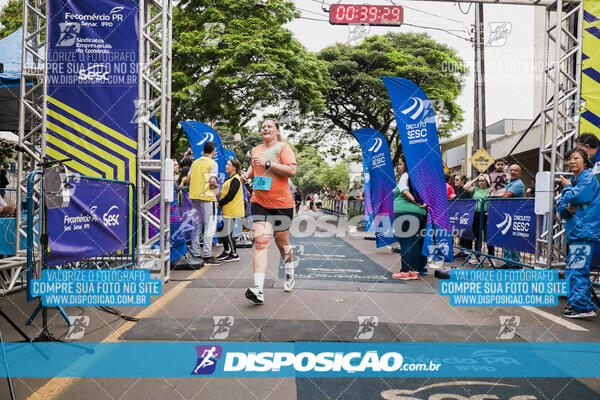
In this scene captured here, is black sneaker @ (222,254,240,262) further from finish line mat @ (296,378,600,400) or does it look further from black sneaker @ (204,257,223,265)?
finish line mat @ (296,378,600,400)

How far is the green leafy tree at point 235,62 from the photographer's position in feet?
54.0

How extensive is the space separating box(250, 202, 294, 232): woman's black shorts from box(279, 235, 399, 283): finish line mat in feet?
5.72

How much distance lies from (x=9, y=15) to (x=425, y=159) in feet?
67.0

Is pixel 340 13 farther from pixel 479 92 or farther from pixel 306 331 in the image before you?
pixel 306 331

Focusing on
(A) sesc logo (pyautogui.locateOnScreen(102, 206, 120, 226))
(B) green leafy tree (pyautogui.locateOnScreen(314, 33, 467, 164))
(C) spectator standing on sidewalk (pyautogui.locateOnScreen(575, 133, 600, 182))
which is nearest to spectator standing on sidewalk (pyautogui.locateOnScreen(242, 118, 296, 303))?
(A) sesc logo (pyautogui.locateOnScreen(102, 206, 120, 226))

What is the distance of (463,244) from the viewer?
9352mm

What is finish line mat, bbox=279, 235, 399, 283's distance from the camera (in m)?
6.91

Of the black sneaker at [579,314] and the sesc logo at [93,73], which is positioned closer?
the black sneaker at [579,314]

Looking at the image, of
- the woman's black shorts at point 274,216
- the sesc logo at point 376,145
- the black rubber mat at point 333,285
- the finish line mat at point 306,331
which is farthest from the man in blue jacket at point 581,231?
the sesc logo at point 376,145

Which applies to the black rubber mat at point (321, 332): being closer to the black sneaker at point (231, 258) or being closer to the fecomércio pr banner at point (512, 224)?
the fecomércio pr banner at point (512, 224)

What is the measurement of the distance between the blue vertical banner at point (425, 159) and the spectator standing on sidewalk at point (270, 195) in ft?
7.57

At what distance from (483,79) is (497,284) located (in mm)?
9760

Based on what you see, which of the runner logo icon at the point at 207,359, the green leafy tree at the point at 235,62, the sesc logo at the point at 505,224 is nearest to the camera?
the runner logo icon at the point at 207,359

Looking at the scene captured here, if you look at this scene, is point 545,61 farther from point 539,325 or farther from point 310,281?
point 310,281
